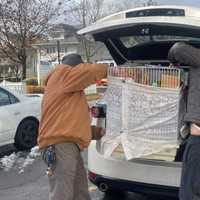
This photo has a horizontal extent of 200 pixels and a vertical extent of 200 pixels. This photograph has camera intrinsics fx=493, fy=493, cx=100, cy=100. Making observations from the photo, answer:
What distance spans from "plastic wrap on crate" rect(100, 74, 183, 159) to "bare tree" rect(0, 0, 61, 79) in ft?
63.8

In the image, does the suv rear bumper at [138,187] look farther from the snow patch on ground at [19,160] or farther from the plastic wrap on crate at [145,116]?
the snow patch on ground at [19,160]

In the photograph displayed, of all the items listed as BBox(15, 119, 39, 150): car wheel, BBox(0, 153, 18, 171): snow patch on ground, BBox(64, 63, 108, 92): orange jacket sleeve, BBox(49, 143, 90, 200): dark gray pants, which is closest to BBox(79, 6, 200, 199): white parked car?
BBox(64, 63, 108, 92): orange jacket sleeve

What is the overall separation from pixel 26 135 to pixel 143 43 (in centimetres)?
401

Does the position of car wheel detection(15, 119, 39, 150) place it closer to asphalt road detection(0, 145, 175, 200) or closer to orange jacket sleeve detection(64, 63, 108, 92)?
asphalt road detection(0, 145, 175, 200)

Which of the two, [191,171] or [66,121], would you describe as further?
[66,121]

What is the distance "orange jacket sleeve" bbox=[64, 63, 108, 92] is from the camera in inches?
162

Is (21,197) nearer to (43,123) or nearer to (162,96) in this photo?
(43,123)

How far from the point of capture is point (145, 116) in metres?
4.03

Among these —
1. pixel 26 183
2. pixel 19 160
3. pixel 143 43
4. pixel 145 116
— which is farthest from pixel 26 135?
pixel 145 116

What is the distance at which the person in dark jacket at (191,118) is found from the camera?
3562 mm

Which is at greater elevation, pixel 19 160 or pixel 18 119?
pixel 18 119

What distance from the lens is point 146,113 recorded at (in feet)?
13.2

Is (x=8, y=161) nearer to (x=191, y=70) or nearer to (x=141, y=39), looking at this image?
(x=141, y=39)

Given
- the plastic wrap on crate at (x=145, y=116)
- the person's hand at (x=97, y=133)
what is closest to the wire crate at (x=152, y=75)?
the plastic wrap on crate at (x=145, y=116)
